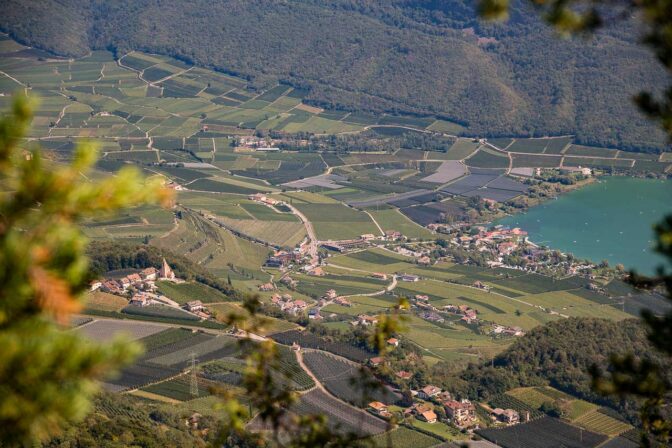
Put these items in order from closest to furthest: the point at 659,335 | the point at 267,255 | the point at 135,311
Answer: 1. the point at 659,335
2. the point at 135,311
3. the point at 267,255

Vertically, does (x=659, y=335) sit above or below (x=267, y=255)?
above

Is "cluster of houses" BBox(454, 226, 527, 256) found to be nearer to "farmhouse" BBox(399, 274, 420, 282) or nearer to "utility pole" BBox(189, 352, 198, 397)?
"farmhouse" BBox(399, 274, 420, 282)

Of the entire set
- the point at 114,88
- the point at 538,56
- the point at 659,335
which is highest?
the point at 659,335

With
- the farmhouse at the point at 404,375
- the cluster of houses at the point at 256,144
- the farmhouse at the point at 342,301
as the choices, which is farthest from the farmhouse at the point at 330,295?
the cluster of houses at the point at 256,144

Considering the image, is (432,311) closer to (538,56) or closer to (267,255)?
(267,255)

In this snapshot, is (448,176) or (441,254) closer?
(441,254)

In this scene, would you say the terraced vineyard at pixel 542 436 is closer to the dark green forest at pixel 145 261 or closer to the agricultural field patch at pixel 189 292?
the agricultural field patch at pixel 189 292

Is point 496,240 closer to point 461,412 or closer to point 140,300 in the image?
point 140,300

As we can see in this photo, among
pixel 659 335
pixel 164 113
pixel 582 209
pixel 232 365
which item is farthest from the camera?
pixel 164 113

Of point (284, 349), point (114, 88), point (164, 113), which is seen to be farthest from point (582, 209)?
point (114, 88)
